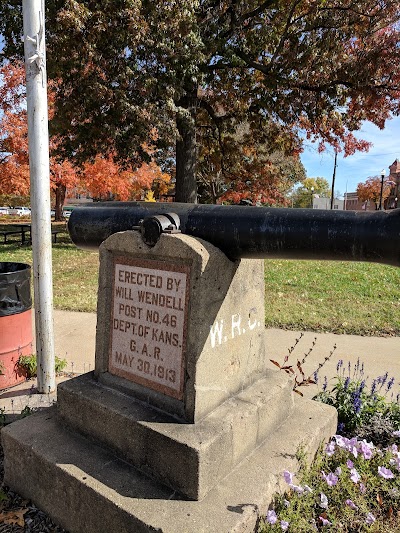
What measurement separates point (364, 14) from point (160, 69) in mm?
5139

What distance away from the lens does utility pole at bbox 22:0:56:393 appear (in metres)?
3.27

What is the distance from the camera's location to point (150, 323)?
2.43 meters

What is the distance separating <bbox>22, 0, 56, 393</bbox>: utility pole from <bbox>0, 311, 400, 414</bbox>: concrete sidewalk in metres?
0.30

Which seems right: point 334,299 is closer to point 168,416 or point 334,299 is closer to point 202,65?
point 168,416

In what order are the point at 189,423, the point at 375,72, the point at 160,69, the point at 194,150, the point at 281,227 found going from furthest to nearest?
the point at 194,150, the point at 375,72, the point at 160,69, the point at 189,423, the point at 281,227

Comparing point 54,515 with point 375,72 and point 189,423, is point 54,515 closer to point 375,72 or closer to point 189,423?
point 189,423

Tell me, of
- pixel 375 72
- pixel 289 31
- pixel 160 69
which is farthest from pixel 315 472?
pixel 289 31

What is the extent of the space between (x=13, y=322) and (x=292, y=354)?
3051mm

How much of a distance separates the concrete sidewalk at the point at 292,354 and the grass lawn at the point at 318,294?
1.48ft

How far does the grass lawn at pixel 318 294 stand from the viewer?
20.7 feet

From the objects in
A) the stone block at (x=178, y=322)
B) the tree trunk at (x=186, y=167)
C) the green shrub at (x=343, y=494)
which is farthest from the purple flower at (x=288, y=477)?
the tree trunk at (x=186, y=167)

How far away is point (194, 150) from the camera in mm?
12219

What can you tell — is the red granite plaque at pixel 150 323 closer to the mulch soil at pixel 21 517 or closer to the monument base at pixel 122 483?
the monument base at pixel 122 483

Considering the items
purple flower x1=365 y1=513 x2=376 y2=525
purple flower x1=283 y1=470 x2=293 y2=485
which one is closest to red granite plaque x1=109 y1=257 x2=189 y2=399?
purple flower x1=283 y1=470 x2=293 y2=485
